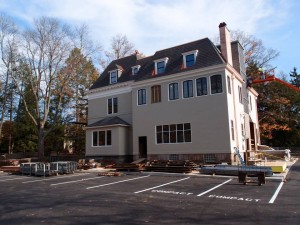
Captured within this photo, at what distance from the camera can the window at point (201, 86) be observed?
22723mm

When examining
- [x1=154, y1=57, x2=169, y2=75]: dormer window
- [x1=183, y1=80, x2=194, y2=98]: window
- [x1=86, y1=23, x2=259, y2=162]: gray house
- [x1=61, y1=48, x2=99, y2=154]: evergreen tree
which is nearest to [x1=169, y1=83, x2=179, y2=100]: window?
[x1=86, y1=23, x2=259, y2=162]: gray house

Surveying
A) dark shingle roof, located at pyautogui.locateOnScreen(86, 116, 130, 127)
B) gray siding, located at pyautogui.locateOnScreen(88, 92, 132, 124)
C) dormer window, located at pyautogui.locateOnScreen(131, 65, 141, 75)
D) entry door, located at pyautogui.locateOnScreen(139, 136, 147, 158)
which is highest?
dormer window, located at pyautogui.locateOnScreen(131, 65, 141, 75)

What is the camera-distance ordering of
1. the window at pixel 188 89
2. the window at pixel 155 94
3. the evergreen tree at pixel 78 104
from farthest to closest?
the evergreen tree at pixel 78 104 < the window at pixel 155 94 < the window at pixel 188 89

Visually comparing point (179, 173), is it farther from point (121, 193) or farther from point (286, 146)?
point (286, 146)

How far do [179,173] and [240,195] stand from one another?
25.8 feet

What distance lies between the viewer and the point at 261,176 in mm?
12781

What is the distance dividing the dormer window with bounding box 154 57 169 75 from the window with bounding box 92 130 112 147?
25.1 feet

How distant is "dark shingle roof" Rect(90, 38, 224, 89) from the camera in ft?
76.3

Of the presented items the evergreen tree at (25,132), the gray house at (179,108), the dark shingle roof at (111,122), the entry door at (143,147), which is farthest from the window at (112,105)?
the evergreen tree at (25,132)

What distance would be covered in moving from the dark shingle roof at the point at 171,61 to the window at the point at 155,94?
3.67ft

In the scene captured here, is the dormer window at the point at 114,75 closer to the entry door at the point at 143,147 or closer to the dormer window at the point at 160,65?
the dormer window at the point at 160,65

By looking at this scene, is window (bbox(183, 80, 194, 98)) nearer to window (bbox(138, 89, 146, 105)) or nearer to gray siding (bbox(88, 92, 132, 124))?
window (bbox(138, 89, 146, 105))

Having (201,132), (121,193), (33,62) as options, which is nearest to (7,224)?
(121,193)

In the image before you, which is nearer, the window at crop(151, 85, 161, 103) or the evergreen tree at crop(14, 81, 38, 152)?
the window at crop(151, 85, 161, 103)
